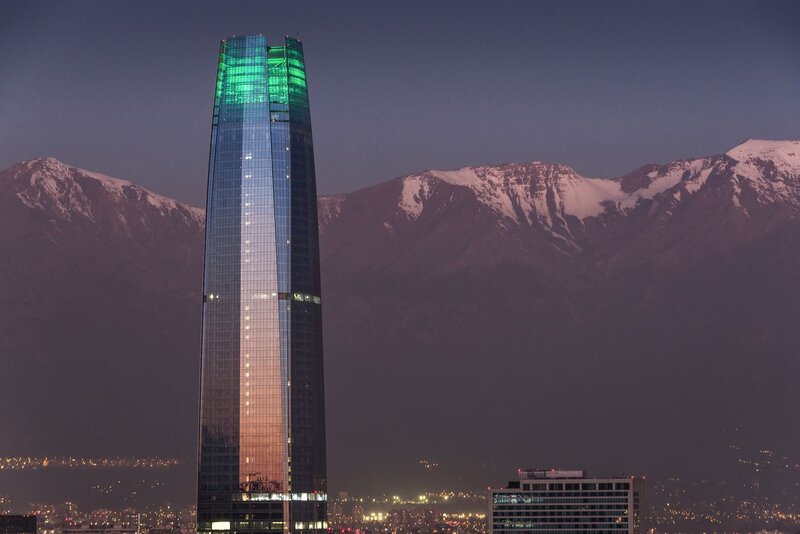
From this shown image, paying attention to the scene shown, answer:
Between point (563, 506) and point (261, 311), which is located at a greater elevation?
point (261, 311)

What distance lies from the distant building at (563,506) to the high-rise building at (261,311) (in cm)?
1498

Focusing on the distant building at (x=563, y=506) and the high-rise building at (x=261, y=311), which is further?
the high-rise building at (x=261, y=311)

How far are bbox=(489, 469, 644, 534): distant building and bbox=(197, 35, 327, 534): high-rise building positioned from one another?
1498 cm

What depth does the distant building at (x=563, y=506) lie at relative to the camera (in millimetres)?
193000

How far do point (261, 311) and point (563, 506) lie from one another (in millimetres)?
27817

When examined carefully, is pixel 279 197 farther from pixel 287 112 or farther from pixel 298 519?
pixel 298 519

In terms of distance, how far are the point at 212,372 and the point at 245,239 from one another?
1083 cm

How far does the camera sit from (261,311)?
641 feet

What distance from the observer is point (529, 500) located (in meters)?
194

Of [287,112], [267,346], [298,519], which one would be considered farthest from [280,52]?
[298,519]

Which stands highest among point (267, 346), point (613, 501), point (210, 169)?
point (210, 169)

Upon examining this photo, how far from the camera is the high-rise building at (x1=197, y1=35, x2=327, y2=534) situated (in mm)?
195125

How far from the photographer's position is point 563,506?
634 feet

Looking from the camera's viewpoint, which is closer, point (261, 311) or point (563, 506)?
point (563, 506)
